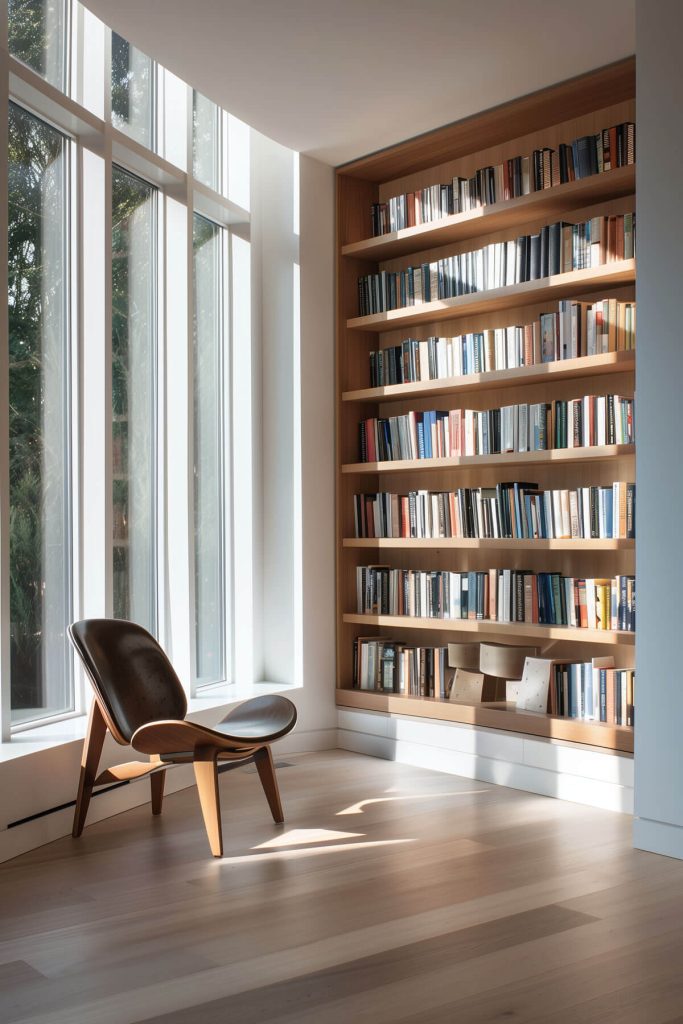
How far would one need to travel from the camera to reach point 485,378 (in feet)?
15.8

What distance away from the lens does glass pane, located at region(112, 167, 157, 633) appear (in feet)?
15.7

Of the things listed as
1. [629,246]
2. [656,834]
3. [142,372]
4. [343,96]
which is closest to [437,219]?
[343,96]

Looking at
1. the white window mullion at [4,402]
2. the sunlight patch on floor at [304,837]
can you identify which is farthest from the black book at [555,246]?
the sunlight patch on floor at [304,837]

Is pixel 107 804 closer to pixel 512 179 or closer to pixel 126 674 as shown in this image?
pixel 126 674

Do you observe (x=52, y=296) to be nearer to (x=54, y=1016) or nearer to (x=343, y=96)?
(x=343, y=96)

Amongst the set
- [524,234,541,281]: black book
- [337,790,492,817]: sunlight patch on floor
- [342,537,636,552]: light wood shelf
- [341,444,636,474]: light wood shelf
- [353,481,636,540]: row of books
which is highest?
[524,234,541,281]: black book

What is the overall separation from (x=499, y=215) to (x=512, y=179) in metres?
0.17

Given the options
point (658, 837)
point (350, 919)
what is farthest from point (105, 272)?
point (658, 837)

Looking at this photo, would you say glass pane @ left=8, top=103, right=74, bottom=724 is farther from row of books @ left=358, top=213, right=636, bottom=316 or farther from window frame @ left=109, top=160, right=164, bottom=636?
row of books @ left=358, top=213, right=636, bottom=316

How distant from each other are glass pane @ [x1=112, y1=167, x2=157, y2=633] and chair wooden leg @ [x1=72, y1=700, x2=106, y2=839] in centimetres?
97

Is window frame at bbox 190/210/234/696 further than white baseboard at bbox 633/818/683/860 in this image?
Yes

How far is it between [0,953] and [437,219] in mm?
3825

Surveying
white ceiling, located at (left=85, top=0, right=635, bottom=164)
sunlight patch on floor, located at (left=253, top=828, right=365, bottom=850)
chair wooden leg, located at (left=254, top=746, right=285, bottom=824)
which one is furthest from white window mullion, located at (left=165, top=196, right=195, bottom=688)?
sunlight patch on floor, located at (left=253, top=828, right=365, bottom=850)

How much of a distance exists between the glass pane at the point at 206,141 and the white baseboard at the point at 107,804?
2.99 metres
